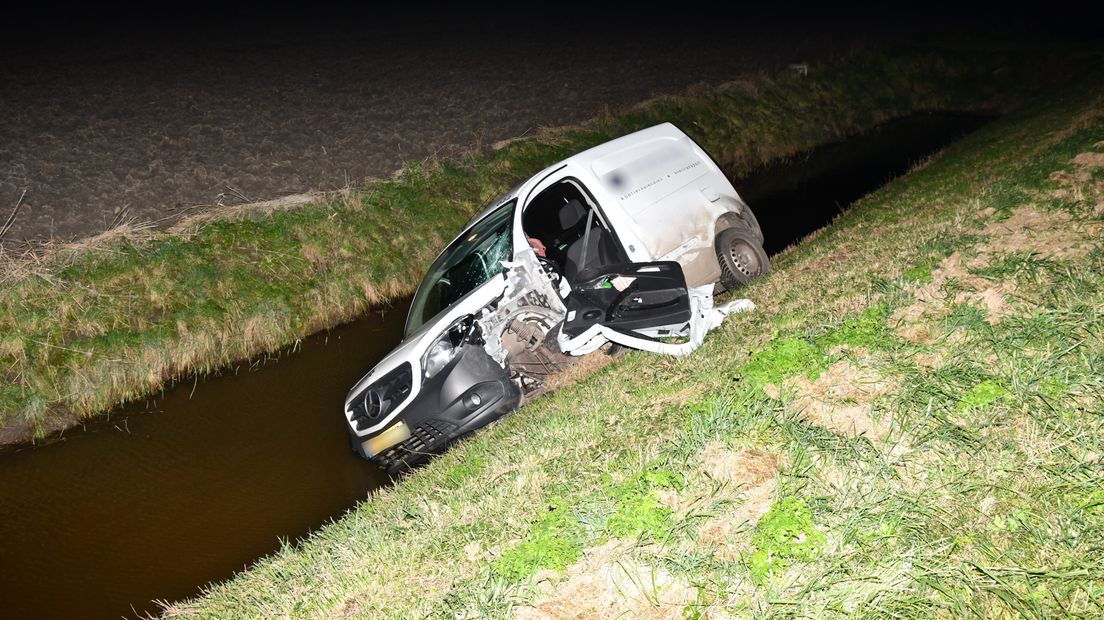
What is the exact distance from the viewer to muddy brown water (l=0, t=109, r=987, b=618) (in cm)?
732

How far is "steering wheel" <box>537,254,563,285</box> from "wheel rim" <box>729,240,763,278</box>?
2140 millimetres

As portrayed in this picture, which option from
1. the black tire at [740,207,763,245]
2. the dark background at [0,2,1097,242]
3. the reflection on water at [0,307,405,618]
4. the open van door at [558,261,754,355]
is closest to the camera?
the open van door at [558,261,754,355]

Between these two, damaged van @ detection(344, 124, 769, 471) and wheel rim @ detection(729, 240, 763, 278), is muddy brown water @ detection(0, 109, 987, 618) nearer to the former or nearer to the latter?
damaged van @ detection(344, 124, 769, 471)

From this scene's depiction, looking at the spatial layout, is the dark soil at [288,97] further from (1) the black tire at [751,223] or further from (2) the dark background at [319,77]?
(1) the black tire at [751,223]

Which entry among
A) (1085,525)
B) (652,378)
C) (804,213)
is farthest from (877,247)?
(804,213)

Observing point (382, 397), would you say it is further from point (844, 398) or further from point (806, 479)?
point (806, 479)

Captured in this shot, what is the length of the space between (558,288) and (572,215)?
1156 millimetres

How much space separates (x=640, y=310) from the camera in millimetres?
7312

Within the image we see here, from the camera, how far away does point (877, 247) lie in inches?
316

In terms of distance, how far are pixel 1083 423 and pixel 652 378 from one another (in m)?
2.95

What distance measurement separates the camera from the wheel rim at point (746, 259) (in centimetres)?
888

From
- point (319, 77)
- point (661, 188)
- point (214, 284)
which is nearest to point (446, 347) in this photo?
point (661, 188)

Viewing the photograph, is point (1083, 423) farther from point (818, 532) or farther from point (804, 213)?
point (804, 213)

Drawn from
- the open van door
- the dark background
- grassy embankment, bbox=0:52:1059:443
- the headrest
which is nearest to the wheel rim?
the open van door
